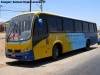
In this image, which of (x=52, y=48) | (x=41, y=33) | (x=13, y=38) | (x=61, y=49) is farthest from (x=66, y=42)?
(x=13, y=38)

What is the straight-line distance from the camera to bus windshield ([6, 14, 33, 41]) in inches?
425

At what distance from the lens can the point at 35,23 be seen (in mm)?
10977

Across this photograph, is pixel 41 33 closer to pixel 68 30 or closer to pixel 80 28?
pixel 68 30

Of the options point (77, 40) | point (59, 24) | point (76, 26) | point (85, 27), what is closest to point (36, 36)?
point (59, 24)

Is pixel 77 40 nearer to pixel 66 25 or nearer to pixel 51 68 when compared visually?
pixel 66 25

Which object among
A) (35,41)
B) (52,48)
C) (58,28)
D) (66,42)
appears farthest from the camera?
(66,42)

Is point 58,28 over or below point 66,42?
over

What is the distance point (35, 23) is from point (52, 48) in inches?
92.7

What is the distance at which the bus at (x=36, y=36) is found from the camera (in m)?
10.6

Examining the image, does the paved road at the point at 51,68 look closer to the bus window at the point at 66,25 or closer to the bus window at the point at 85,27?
the bus window at the point at 66,25

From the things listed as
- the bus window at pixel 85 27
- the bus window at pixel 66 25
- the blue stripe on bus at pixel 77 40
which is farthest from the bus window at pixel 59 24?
the bus window at pixel 85 27

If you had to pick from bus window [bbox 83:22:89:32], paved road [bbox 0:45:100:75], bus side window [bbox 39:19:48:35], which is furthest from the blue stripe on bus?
bus side window [bbox 39:19:48:35]

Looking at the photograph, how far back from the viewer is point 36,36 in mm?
10977

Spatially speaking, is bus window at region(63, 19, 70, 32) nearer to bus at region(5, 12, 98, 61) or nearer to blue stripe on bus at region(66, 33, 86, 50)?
bus at region(5, 12, 98, 61)
